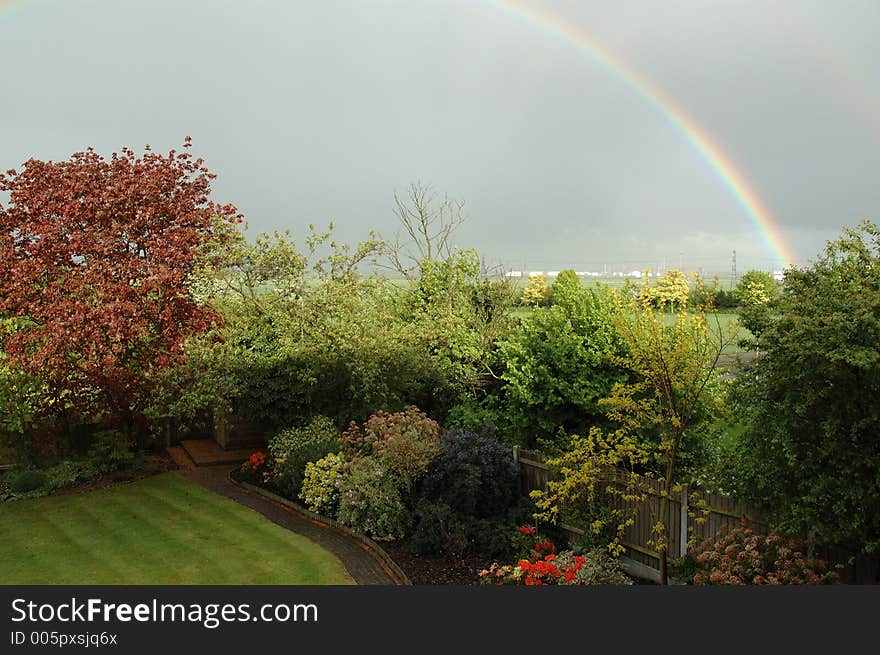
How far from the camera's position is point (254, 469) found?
56.1ft

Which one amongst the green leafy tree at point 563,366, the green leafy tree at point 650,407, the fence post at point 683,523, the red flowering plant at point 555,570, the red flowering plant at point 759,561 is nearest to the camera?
the red flowering plant at point 759,561

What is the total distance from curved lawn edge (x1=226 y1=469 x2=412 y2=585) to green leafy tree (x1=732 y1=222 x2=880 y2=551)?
541 cm

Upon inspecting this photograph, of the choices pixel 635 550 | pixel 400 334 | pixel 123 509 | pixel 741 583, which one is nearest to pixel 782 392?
pixel 741 583

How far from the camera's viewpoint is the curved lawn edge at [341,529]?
11.1 metres

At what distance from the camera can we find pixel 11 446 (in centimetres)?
1702

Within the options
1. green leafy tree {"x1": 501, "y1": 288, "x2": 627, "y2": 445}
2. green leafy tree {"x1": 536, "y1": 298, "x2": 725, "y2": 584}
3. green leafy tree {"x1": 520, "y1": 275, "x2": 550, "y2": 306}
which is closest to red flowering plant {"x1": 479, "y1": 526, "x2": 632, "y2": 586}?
green leafy tree {"x1": 536, "y1": 298, "x2": 725, "y2": 584}

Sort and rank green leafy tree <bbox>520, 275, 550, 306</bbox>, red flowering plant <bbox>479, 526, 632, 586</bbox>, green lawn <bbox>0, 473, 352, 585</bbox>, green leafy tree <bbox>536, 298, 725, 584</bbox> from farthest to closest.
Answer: green leafy tree <bbox>520, 275, 550, 306</bbox> < green lawn <bbox>0, 473, 352, 585</bbox> < green leafy tree <bbox>536, 298, 725, 584</bbox> < red flowering plant <bbox>479, 526, 632, 586</bbox>

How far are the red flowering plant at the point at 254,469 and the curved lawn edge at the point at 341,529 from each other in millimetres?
288

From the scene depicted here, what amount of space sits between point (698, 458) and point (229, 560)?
9.68 m

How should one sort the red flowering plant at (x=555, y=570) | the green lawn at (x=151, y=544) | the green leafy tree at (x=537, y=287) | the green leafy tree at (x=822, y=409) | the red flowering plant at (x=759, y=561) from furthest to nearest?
the green leafy tree at (x=537, y=287), the green lawn at (x=151, y=544), the red flowering plant at (x=555, y=570), the red flowering plant at (x=759, y=561), the green leafy tree at (x=822, y=409)

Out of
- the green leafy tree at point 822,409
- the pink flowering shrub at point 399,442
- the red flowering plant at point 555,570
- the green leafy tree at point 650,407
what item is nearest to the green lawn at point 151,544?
the pink flowering shrub at point 399,442

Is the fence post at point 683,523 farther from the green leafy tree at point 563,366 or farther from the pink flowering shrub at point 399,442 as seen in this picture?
the pink flowering shrub at point 399,442

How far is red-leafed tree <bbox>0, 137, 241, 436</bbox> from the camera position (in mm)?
15172

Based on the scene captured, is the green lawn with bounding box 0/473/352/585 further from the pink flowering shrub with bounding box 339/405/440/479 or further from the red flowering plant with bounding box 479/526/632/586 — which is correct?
the red flowering plant with bounding box 479/526/632/586
